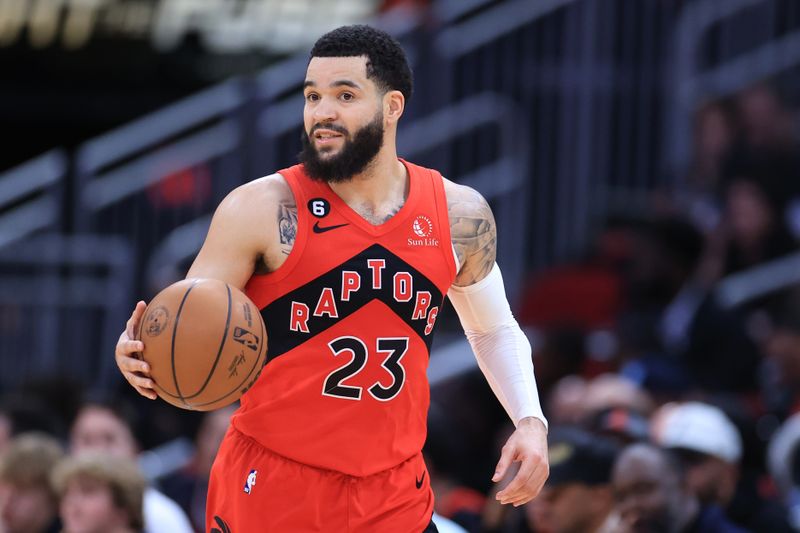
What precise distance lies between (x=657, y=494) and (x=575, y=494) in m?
0.41

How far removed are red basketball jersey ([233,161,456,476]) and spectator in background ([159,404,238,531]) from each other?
440 centimetres

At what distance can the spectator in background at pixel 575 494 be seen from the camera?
22.4 ft

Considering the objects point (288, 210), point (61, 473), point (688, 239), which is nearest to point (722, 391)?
point (688, 239)

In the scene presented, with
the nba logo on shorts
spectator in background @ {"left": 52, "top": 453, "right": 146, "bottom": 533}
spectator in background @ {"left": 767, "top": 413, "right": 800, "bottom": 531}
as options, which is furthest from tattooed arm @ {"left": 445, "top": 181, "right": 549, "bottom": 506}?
spectator in background @ {"left": 767, "top": 413, "right": 800, "bottom": 531}

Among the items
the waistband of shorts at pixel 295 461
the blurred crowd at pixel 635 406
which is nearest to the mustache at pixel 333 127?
the waistband of shorts at pixel 295 461

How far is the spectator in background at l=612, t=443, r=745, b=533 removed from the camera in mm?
6559

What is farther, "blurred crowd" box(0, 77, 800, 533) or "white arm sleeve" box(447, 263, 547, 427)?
"blurred crowd" box(0, 77, 800, 533)

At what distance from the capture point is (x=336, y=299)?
15.6 ft

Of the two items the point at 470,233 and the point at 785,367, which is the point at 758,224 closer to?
the point at 785,367

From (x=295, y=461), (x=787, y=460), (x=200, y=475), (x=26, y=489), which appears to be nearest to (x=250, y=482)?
(x=295, y=461)

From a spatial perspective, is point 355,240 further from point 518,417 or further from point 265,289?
point 518,417

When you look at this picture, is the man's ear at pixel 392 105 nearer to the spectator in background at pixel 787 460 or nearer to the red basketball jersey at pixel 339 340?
the red basketball jersey at pixel 339 340

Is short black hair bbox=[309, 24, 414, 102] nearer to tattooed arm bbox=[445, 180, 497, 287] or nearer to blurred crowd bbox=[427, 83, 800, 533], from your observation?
tattooed arm bbox=[445, 180, 497, 287]

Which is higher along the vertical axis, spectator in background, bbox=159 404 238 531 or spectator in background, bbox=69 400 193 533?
spectator in background, bbox=69 400 193 533
